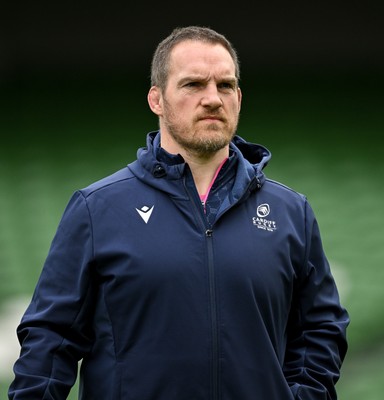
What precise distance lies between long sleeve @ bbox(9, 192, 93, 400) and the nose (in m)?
0.40

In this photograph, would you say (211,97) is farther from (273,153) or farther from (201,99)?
(273,153)

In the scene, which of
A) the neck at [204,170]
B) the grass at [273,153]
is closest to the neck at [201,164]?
the neck at [204,170]

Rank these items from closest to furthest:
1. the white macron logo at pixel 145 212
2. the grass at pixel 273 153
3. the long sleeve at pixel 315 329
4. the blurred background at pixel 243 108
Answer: the white macron logo at pixel 145 212
the long sleeve at pixel 315 329
the grass at pixel 273 153
the blurred background at pixel 243 108

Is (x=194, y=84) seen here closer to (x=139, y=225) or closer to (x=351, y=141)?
(x=139, y=225)

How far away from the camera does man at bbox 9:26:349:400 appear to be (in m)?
2.60

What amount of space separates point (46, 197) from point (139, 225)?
3744mm

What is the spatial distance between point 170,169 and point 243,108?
14.2 ft

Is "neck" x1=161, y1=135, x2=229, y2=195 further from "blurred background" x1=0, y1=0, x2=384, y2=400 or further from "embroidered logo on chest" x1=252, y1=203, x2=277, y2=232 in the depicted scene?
"blurred background" x1=0, y1=0, x2=384, y2=400

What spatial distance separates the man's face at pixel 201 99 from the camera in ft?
8.99

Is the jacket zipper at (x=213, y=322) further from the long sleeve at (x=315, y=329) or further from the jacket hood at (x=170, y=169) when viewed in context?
the long sleeve at (x=315, y=329)

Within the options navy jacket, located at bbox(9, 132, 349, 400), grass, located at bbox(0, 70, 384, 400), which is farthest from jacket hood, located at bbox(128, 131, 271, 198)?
grass, located at bbox(0, 70, 384, 400)

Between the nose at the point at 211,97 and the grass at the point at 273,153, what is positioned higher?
the nose at the point at 211,97

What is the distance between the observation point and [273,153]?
6738mm

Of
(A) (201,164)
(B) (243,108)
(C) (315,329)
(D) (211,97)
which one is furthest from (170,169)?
(B) (243,108)
